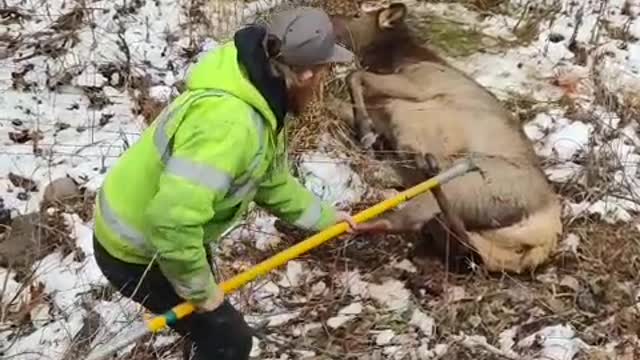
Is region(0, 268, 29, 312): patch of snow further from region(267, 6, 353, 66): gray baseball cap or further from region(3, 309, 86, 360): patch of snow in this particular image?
region(267, 6, 353, 66): gray baseball cap

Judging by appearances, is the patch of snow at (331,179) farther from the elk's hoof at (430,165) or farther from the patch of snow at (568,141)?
the patch of snow at (568,141)

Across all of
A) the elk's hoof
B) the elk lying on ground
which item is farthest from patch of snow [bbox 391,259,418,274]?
the elk's hoof

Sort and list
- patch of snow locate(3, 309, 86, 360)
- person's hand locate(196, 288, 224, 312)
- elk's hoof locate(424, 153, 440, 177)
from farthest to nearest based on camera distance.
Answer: elk's hoof locate(424, 153, 440, 177), patch of snow locate(3, 309, 86, 360), person's hand locate(196, 288, 224, 312)

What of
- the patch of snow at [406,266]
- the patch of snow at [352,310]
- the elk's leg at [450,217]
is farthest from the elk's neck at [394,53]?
the patch of snow at [352,310]

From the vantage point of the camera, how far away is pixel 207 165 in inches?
113

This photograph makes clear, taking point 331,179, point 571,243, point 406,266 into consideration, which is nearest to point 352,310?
point 406,266

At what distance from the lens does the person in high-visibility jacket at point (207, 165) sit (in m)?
2.88

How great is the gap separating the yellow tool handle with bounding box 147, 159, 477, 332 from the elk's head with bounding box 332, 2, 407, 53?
1.87 meters

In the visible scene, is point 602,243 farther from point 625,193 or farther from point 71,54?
point 71,54

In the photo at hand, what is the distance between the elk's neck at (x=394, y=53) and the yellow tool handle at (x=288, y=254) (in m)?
1.71

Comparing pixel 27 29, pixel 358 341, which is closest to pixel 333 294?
pixel 358 341

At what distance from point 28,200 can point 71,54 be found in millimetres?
1261

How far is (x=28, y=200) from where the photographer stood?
4.84 meters

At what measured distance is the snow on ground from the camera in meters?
4.27
